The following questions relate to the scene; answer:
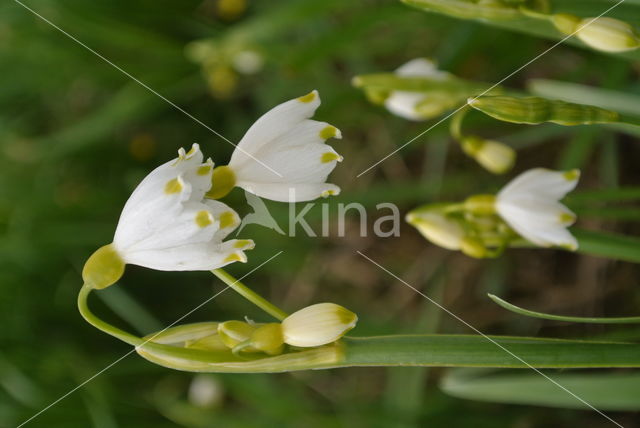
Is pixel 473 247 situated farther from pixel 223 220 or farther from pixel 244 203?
pixel 244 203

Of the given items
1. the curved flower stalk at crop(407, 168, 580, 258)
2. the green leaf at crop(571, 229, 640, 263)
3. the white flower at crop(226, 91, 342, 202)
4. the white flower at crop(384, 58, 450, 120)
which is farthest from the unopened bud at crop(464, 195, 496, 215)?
→ the white flower at crop(226, 91, 342, 202)

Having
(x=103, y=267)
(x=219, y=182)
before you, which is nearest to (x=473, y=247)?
(x=219, y=182)

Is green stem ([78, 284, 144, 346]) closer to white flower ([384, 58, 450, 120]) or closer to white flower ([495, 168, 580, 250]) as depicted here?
white flower ([495, 168, 580, 250])

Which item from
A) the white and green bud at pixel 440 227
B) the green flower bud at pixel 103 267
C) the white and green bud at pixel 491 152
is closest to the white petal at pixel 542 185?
the white and green bud at pixel 440 227

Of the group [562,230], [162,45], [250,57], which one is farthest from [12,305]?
[562,230]

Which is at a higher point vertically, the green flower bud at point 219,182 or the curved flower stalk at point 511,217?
the green flower bud at point 219,182

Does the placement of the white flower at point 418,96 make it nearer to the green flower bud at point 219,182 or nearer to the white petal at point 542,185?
the white petal at point 542,185

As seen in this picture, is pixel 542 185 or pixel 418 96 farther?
pixel 418 96
